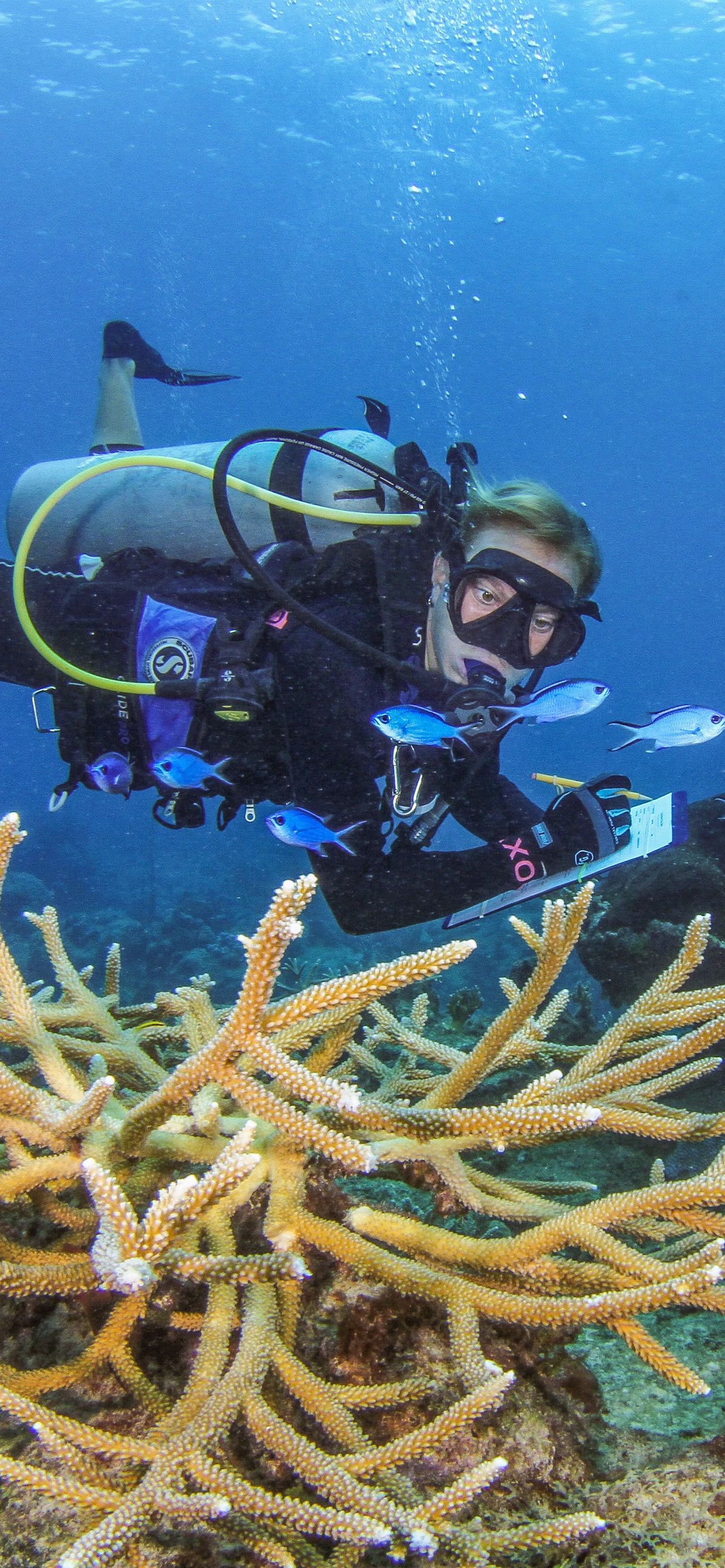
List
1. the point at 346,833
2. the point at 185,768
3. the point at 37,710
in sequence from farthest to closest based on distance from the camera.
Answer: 1. the point at 37,710
2. the point at 185,768
3. the point at 346,833

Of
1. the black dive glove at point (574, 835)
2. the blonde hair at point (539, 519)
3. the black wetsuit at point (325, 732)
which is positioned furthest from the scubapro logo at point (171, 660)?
the black dive glove at point (574, 835)

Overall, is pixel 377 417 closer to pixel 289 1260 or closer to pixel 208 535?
pixel 208 535

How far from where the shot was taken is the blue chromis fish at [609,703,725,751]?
3.64 m

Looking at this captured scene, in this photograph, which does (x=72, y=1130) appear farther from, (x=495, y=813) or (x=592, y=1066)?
(x=495, y=813)

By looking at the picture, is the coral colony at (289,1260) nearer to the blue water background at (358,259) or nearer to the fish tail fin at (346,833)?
the fish tail fin at (346,833)

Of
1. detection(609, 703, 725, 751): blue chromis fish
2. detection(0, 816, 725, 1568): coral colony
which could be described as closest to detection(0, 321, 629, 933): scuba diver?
detection(609, 703, 725, 751): blue chromis fish

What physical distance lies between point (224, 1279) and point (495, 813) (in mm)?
2901

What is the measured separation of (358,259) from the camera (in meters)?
63.0

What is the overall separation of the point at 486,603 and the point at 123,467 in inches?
81.6

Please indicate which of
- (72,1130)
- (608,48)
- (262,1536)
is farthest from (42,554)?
(608,48)

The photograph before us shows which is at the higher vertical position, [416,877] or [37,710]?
[37,710]

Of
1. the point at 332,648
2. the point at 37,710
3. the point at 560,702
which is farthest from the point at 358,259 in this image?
the point at 560,702

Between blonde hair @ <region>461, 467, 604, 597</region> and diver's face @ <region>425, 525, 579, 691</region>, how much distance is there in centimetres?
4

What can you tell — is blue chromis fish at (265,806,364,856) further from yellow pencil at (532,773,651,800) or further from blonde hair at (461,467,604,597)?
blonde hair at (461,467,604,597)
